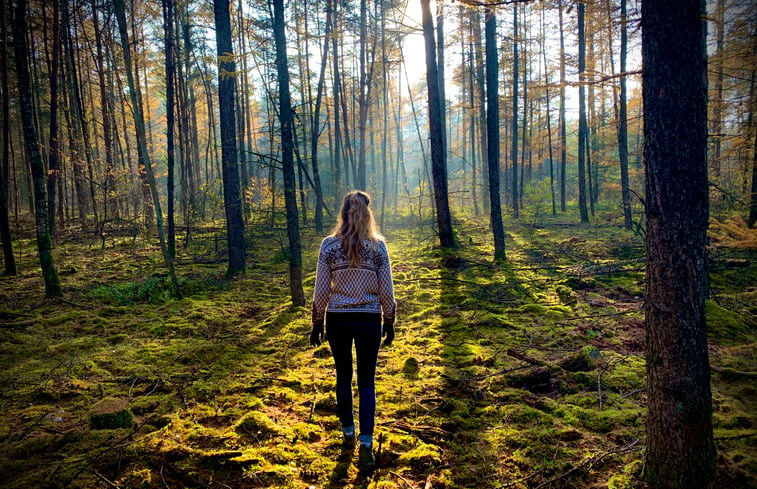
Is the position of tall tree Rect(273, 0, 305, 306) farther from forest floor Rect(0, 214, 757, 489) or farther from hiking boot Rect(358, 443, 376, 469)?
hiking boot Rect(358, 443, 376, 469)

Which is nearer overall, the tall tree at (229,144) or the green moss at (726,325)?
the green moss at (726,325)

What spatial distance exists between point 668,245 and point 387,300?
2.04 meters

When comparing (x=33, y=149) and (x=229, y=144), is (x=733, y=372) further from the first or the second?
(x=33, y=149)

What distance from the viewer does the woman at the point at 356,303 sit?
319 centimetres

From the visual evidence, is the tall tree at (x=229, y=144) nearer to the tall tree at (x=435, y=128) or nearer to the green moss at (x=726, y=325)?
the tall tree at (x=435, y=128)

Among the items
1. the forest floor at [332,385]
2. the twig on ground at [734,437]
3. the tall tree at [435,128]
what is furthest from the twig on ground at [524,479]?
the tall tree at [435,128]

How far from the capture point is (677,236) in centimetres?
239

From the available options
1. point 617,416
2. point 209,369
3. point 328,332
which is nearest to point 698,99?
point 617,416

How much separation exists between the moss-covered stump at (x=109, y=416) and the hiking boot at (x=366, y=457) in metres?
2.23

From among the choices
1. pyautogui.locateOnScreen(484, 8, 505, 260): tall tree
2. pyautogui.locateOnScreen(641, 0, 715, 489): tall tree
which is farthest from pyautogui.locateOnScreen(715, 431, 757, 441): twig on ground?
pyautogui.locateOnScreen(484, 8, 505, 260): tall tree

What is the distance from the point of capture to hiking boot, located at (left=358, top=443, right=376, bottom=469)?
3074 mm

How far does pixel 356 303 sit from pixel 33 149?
7.95 m

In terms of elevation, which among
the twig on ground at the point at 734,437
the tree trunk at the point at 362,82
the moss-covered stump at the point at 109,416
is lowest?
the twig on ground at the point at 734,437

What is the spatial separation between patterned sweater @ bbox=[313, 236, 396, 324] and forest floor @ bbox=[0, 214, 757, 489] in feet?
4.04
